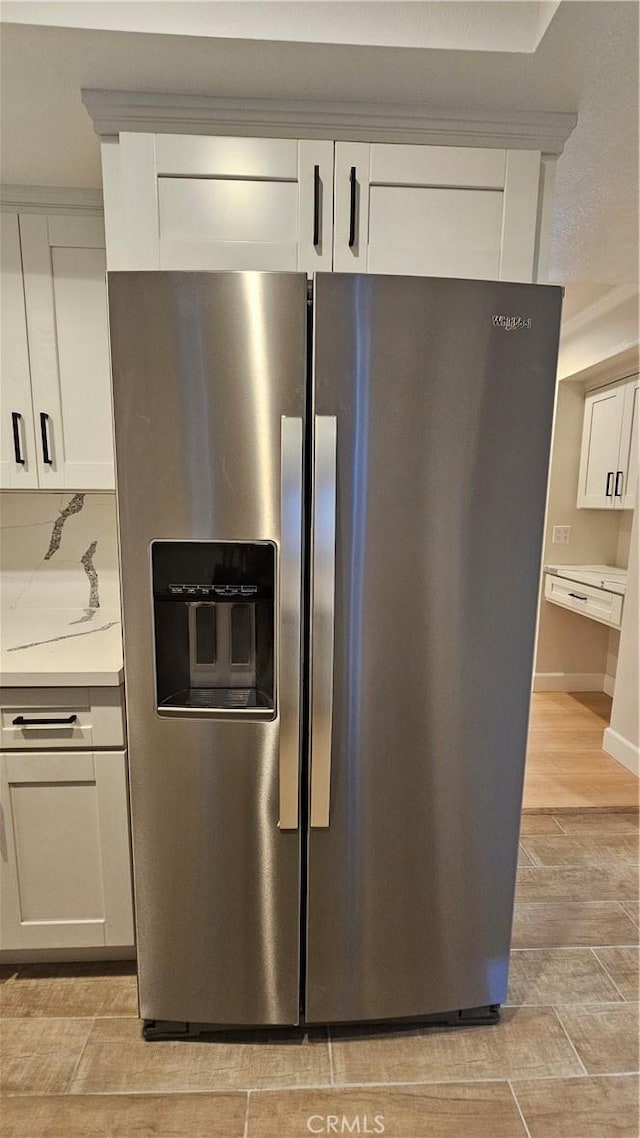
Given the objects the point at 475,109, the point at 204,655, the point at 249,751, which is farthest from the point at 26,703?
the point at 475,109

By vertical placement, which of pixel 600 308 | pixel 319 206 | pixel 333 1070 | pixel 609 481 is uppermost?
pixel 600 308

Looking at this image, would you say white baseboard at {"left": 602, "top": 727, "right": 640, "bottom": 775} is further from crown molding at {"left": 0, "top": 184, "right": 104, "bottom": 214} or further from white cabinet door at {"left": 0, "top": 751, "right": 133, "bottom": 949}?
crown molding at {"left": 0, "top": 184, "right": 104, "bottom": 214}

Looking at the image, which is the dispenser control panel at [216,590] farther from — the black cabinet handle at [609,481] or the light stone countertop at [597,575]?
the black cabinet handle at [609,481]

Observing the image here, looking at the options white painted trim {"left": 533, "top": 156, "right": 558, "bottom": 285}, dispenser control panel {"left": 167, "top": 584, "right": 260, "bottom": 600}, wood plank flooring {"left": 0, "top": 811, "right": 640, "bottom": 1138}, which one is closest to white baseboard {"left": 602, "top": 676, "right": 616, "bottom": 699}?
wood plank flooring {"left": 0, "top": 811, "right": 640, "bottom": 1138}

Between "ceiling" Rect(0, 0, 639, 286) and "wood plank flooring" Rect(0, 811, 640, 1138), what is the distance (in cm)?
244

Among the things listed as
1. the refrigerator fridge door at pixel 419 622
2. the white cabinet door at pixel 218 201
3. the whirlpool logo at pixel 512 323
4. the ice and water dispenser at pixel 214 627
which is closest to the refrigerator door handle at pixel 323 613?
the refrigerator fridge door at pixel 419 622

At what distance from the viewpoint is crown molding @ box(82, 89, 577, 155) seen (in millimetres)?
1432

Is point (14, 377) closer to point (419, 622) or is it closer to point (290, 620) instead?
point (290, 620)

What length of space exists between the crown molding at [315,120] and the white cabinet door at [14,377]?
55 cm

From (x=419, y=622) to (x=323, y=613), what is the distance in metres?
0.23

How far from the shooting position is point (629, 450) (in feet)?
11.2

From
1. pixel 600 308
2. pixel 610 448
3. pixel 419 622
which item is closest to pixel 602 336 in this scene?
pixel 600 308

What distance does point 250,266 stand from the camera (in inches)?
58.0

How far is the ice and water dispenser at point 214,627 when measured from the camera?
1.35m
